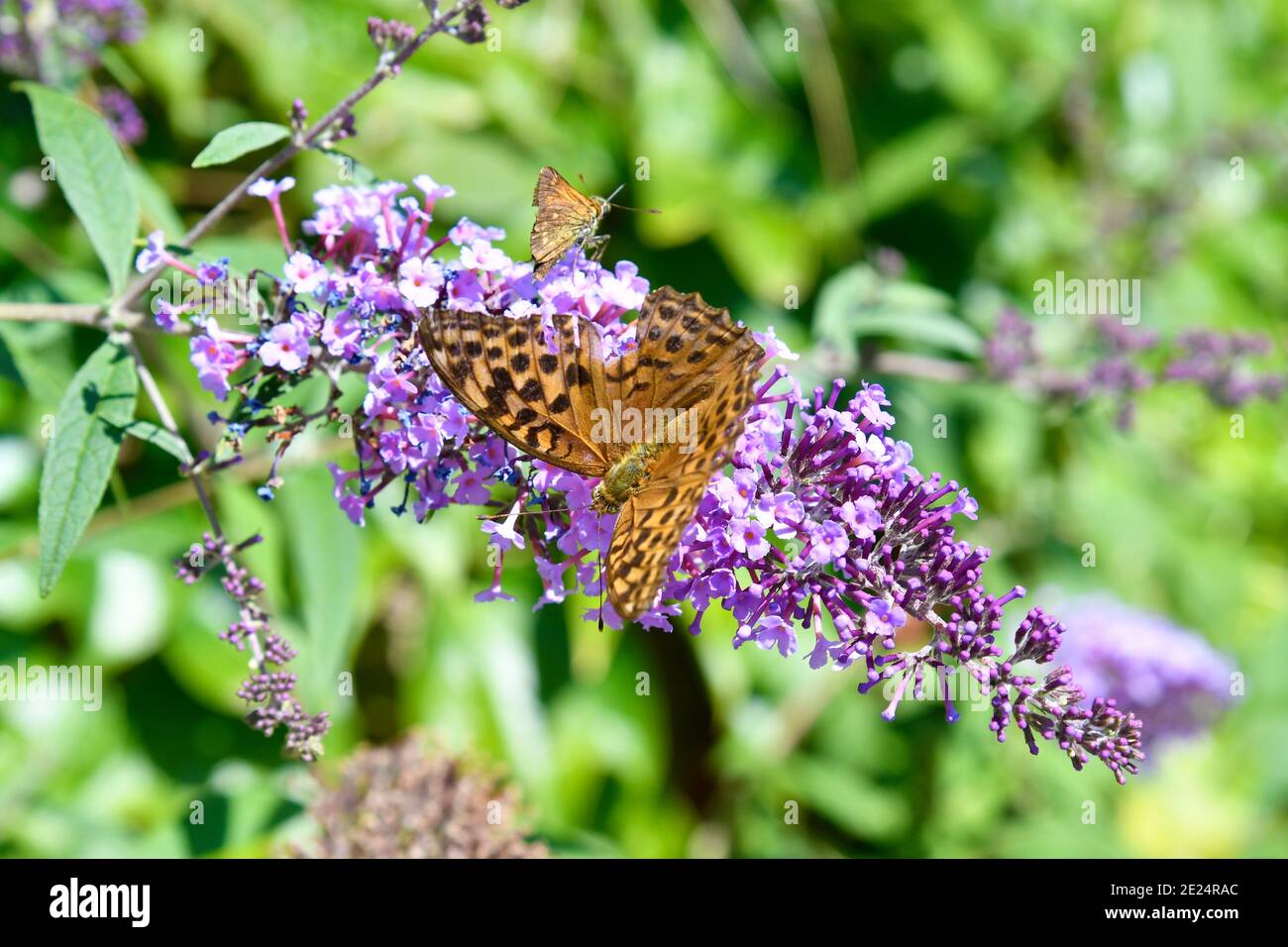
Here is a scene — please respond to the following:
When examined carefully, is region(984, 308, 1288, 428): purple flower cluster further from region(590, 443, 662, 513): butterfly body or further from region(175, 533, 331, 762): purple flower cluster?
region(175, 533, 331, 762): purple flower cluster

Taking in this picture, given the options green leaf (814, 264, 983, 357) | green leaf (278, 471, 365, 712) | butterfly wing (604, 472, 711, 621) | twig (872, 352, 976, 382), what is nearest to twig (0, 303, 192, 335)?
green leaf (278, 471, 365, 712)

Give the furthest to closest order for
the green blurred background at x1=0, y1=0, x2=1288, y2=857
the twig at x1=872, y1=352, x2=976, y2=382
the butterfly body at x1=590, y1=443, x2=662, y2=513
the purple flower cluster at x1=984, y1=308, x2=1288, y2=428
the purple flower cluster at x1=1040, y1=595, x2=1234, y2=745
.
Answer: the purple flower cluster at x1=1040, y1=595, x2=1234, y2=745, the green blurred background at x1=0, y1=0, x2=1288, y2=857, the twig at x1=872, y1=352, x2=976, y2=382, the purple flower cluster at x1=984, y1=308, x2=1288, y2=428, the butterfly body at x1=590, y1=443, x2=662, y2=513

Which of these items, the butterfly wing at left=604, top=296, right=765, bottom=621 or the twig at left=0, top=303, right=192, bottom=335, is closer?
the butterfly wing at left=604, top=296, right=765, bottom=621

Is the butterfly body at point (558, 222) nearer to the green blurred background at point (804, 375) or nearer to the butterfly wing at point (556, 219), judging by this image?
the butterfly wing at point (556, 219)

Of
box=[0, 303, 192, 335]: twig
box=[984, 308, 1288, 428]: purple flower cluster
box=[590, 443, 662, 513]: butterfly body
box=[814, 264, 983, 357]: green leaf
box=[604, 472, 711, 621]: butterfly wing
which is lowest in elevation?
box=[604, 472, 711, 621]: butterfly wing

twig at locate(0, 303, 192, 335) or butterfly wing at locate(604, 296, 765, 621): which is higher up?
twig at locate(0, 303, 192, 335)

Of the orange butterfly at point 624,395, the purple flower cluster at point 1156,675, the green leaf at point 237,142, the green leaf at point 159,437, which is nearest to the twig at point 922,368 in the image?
the purple flower cluster at point 1156,675
